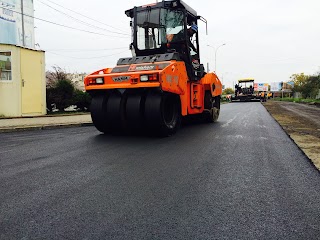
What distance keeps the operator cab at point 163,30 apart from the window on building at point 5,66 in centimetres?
734

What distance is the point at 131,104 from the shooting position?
300 inches

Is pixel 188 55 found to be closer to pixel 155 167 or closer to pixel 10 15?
pixel 155 167

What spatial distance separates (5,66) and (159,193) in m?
12.9

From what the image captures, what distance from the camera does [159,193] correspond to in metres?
3.53

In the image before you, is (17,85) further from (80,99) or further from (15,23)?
(15,23)

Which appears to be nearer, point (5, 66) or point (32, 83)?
point (5, 66)

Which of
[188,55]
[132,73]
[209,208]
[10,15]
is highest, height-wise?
[10,15]

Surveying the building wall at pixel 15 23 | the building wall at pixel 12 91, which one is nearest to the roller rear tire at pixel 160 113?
the building wall at pixel 12 91

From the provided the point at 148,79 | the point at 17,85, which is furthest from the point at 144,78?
the point at 17,85

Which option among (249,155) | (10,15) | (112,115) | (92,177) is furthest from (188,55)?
(10,15)

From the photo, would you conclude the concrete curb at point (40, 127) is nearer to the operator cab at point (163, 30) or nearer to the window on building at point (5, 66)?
the operator cab at point (163, 30)

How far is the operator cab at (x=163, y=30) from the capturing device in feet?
30.0

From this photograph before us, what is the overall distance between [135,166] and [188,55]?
5.29m

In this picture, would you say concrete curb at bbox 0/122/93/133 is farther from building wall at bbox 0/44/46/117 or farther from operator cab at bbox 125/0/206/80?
building wall at bbox 0/44/46/117
